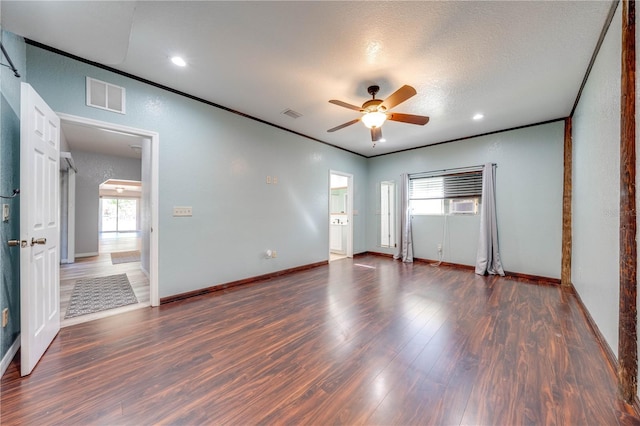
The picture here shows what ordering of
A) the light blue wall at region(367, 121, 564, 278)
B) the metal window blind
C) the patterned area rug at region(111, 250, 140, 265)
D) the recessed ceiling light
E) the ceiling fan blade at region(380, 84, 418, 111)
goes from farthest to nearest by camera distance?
1. the patterned area rug at region(111, 250, 140, 265)
2. the metal window blind
3. the light blue wall at region(367, 121, 564, 278)
4. the recessed ceiling light
5. the ceiling fan blade at region(380, 84, 418, 111)

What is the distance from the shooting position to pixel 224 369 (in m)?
1.81

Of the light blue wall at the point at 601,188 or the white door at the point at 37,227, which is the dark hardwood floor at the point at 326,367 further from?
the light blue wall at the point at 601,188

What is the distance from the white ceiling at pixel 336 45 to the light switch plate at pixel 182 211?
151cm

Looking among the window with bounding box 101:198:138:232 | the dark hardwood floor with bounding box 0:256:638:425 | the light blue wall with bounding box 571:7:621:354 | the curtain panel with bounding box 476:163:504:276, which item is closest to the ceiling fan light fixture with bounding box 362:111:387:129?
the light blue wall with bounding box 571:7:621:354

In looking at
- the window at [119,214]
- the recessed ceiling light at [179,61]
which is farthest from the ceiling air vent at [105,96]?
the window at [119,214]

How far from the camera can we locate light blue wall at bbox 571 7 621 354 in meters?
1.88

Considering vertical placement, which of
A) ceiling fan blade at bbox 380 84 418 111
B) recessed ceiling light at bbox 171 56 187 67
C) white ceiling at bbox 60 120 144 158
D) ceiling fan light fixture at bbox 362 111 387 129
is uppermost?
recessed ceiling light at bbox 171 56 187 67

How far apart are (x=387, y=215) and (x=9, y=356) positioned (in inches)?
239

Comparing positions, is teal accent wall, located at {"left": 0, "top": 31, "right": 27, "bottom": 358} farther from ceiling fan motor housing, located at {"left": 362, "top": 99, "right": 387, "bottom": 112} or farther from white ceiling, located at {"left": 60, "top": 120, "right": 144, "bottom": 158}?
ceiling fan motor housing, located at {"left": 362, "top": 99, "right": 387, "bottom": 112}

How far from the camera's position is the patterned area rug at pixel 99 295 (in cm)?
290

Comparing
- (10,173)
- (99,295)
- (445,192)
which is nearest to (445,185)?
(445,192)

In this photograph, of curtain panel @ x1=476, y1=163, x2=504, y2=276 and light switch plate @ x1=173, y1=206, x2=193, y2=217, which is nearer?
light switch plate @ x1=173, y1=206, x2=193, y2=217

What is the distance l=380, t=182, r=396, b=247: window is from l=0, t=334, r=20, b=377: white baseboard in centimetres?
594

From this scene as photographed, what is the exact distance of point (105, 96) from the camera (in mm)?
2646
